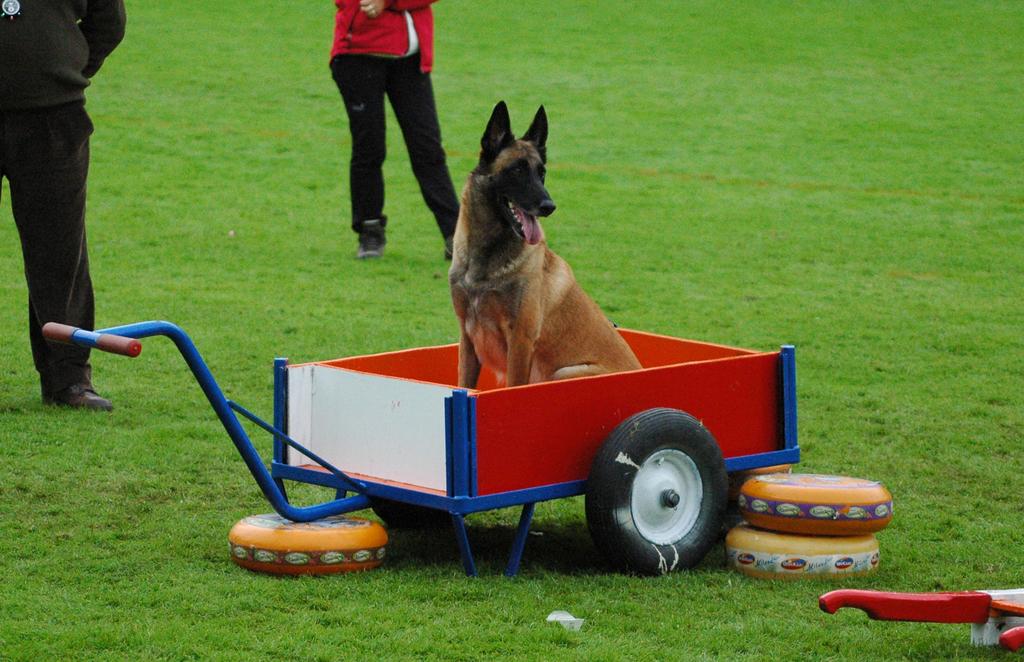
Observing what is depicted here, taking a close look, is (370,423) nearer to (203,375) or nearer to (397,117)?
(203,375)

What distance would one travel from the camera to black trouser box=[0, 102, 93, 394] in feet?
24.0

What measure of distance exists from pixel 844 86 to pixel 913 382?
12792mm

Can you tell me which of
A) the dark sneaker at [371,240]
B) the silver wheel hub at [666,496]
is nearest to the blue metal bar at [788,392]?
the silver wheel hub at [666,496]

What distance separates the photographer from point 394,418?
5.52m

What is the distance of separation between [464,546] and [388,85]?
6.52 meters

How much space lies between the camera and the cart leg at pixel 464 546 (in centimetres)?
516

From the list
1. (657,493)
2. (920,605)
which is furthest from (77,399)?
(920,605)

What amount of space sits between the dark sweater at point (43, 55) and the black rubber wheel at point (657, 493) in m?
3.52

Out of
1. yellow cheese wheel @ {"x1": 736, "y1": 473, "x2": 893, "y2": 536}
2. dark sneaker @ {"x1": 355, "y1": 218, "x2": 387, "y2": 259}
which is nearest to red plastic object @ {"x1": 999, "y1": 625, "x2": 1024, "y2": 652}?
yellow cheese wheel @ {"x1": 736, "y1": 473, "x2": 893, "y2": 536}

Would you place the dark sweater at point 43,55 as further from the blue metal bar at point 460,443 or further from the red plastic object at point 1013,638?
the red plastic object at point 1013,638

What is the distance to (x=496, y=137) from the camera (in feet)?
19.9

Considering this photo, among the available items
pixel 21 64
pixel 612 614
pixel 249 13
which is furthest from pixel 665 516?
pixel 249 13

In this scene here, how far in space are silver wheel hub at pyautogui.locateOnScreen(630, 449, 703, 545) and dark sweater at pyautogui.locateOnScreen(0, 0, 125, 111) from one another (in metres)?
3.63

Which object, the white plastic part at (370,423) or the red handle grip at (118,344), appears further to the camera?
the white plastic part at (370,423)
